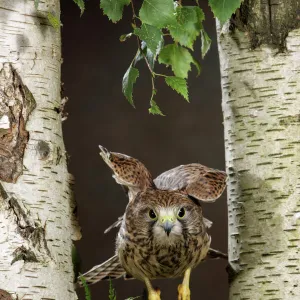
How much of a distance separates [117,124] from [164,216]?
2213mm

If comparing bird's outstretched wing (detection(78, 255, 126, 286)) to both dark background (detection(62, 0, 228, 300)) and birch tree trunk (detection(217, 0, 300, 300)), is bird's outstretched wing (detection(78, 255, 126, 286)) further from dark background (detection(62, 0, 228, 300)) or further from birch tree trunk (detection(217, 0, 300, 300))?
dark background (detection(62, 0, 228, 300))

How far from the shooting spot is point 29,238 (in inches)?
51.4

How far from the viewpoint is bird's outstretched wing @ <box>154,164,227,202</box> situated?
163cm

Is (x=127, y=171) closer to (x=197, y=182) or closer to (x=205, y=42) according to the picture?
(x=197, y=182)

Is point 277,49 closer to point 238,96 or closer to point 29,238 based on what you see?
point 238,96

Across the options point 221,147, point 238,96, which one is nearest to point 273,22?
point 238,96

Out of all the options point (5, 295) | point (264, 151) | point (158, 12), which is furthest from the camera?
point (264, 151)

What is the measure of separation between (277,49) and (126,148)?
2124 millimetres

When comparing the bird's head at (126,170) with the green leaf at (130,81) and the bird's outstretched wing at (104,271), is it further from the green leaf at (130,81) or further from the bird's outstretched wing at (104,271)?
the bird's outstretched wing at (104,271)

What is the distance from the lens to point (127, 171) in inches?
63.4

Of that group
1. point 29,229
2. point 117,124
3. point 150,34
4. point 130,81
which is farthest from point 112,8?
point 117,124

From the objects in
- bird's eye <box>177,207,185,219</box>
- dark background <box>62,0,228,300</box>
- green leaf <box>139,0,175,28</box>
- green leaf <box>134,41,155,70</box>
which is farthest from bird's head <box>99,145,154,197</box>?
dark background <box>62,0,228,300</box>

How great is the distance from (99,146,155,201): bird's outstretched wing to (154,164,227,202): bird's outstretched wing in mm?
72

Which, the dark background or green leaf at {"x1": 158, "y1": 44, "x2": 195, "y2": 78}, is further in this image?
the dark background
